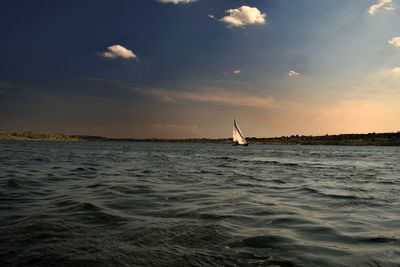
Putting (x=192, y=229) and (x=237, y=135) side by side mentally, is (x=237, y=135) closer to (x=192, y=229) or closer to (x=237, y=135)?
A: (x=237, y=135)

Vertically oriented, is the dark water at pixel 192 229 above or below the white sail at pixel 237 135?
below

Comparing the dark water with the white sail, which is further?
the white sail

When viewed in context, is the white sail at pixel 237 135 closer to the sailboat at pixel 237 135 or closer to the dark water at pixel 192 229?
the sailboat at pixel 237 135

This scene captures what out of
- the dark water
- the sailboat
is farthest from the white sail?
the dark water

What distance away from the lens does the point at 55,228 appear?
8.36 meters

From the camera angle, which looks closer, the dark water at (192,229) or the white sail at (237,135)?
→ the dark water at (192,229)

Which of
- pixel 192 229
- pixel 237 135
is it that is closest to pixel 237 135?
pixel 237 135

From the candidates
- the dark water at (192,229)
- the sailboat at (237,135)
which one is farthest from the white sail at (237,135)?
the dark water at (192,229)

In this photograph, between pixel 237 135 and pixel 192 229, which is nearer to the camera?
pixel 192 229

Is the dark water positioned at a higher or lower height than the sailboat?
lower

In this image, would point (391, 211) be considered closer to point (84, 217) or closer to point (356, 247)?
point (356, 247)

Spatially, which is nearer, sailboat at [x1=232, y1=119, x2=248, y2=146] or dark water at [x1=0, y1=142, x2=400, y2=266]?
dark water at [x1=0, y1=142, x2=400, y2=266]

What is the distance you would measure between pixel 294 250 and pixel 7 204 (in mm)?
9368

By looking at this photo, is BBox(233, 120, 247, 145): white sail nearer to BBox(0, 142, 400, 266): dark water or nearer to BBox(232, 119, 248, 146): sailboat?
BBox(232, 119, 248, 146): sailboat
